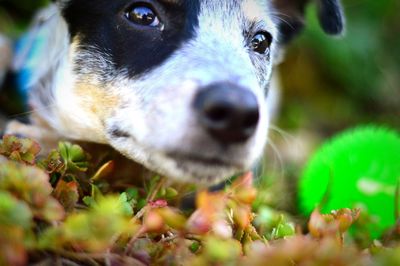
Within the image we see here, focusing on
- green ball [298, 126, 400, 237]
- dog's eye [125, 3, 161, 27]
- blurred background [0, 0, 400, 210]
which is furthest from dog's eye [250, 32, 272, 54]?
blurred background [0, 0, 400, 210]

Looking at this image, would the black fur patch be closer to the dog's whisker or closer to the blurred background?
the dog's whisker

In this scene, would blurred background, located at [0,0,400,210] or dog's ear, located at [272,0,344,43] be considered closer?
dog's ear, located at [272,0,344,43]

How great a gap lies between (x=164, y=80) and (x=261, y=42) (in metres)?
0.65

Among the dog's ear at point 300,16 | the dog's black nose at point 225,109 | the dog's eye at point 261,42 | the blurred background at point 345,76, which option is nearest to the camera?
the dog's black nose at point 225,109

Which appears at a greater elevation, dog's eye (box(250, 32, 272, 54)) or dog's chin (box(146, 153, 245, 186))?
dog's eye (box(250, 32, 272, 54))

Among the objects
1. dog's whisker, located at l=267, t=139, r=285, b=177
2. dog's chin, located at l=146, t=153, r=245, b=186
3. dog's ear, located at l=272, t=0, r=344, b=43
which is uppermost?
dog's ear, located at l=272, t=0, r=344, b=43

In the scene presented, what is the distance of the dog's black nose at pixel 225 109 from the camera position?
1.53 metres

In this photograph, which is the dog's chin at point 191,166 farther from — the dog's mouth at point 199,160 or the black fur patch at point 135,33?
the black fur patch at point 135,33

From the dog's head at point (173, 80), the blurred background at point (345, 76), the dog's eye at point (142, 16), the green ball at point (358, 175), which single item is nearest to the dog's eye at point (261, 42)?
the dog's head at point (173, 80)

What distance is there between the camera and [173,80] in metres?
1.68

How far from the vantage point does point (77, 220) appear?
1175 millimetres

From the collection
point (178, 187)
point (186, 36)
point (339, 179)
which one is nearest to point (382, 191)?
point (339, 179)

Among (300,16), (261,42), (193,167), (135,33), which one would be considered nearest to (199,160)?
(193,167)

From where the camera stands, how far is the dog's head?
158 centimetres
